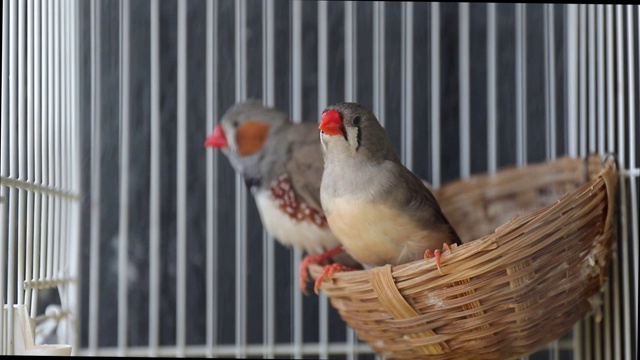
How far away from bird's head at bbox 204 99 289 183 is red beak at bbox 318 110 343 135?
0.49 ft

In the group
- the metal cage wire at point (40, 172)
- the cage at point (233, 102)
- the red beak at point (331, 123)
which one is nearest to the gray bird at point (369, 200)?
the red beak at point (331, 123)

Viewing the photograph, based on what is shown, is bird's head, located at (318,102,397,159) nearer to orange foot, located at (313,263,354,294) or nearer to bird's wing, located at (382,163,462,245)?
bird's wing, located at (382,163,462,245)

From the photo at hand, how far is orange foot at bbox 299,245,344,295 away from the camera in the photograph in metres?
1.37

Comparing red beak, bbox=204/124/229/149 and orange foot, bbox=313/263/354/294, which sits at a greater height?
red beak, bbox=204/124/229/149

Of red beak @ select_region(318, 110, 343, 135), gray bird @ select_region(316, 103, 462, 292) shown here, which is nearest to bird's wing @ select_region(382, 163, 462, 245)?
gray bird @ select_region(316, 103, 462, 292)

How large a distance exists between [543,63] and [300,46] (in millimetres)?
436

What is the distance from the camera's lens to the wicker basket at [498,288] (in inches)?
45.0

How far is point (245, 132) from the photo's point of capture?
1375mm

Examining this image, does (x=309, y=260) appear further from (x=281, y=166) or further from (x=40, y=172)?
(x=40, y=172)

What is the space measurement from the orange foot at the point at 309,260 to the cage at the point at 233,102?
0.6 inches

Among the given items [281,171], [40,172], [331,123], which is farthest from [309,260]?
[40,172]

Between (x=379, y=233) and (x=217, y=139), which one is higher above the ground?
(x=217, y=139)

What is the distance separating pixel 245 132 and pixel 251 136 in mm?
15

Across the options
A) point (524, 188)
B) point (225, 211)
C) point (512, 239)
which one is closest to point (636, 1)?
point (524, 188)
